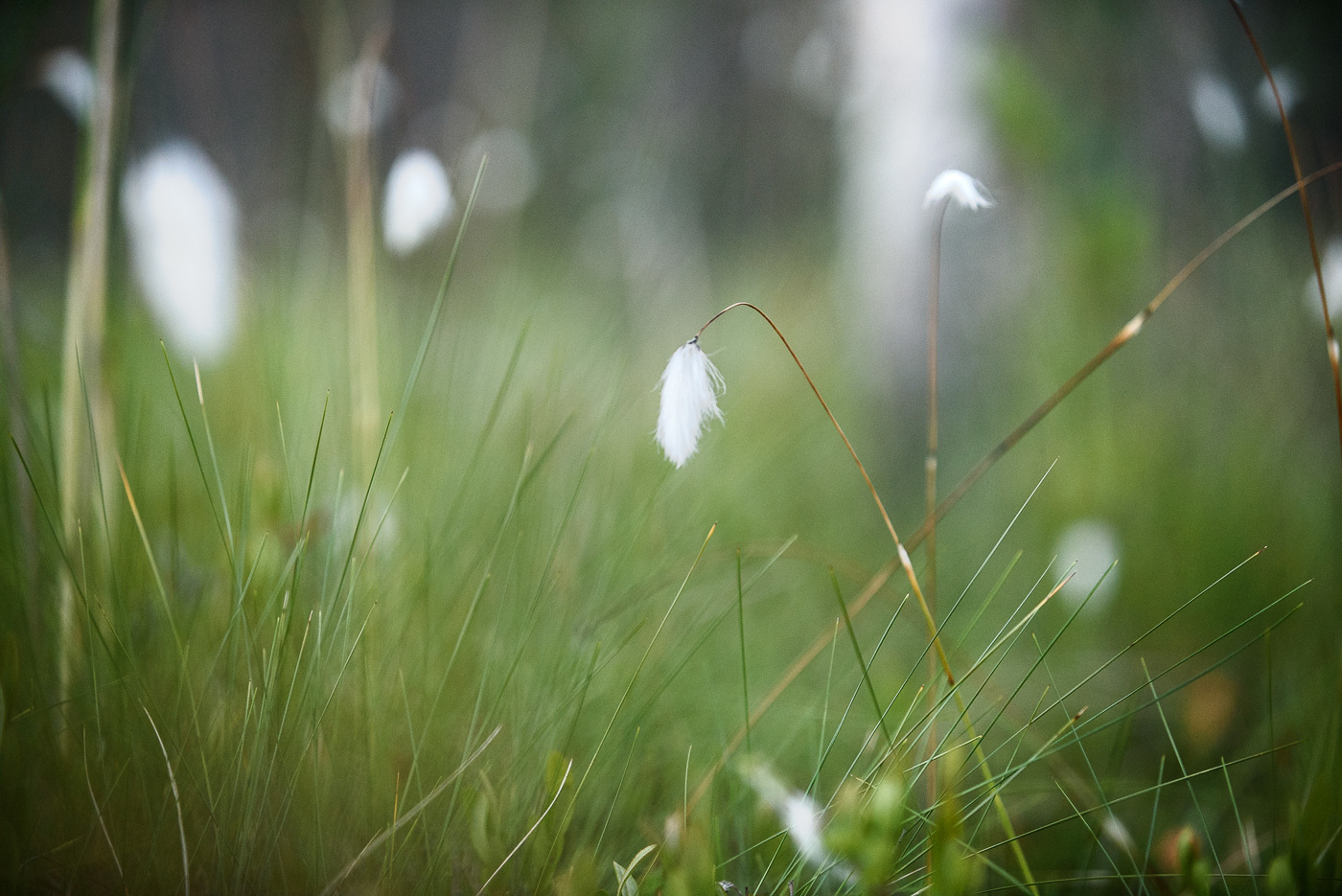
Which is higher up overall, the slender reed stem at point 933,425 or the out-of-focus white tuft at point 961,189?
the out-of-focus white tuft at point 961,189

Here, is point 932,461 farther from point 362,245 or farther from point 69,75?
point 69,75

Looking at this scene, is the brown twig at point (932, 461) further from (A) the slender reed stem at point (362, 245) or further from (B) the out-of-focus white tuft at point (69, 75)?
(B) the out-of-focus white tuft at point (69, 75)

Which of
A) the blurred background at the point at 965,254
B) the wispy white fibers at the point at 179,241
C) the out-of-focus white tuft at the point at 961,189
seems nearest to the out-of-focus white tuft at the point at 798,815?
the out-of-focus white tuft at the point at 961,189

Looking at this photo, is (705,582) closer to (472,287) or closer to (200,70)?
(472,287)

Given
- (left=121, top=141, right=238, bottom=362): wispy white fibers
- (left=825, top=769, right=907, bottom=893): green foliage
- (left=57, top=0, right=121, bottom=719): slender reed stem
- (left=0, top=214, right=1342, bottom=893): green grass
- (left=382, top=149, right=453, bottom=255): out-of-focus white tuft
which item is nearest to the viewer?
(left=825, top=769, right=907, bottom=893): green foliage

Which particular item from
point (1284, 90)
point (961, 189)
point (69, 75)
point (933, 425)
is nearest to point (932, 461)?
point (933, 425)

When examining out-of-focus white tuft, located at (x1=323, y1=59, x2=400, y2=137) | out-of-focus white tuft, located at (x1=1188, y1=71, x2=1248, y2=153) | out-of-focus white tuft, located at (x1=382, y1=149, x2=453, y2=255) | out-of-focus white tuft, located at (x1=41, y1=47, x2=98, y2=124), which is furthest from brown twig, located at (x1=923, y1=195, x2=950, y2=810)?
out-of-focus white tuft, located at (x1=41, y1=47, x2=98, y2=124)

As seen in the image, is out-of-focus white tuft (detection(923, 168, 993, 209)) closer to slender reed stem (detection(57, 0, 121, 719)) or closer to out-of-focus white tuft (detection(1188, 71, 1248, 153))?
out-of-focus white tuft (detection(1188, 71, 1248, 153))
